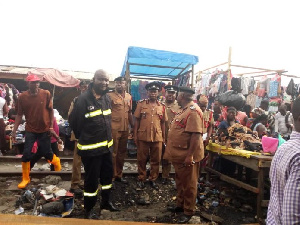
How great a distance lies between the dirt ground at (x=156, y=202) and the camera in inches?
149

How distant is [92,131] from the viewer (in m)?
3.26

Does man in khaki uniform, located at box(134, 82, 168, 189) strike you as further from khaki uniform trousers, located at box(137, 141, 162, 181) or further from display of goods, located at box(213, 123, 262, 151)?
display of goods, located at box(213, 123, 262, 151)

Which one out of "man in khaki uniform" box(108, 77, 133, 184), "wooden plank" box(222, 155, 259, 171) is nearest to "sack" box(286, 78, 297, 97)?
"wooden plank" box(222, 155, 259, 171)

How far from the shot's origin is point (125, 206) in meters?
4.21

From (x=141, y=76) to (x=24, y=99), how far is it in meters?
5.90

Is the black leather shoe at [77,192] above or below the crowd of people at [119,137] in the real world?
below

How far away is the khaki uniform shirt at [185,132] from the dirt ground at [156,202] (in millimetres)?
1003

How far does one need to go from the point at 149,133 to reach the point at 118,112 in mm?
801

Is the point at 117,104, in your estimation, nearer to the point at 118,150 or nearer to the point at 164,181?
the point at 118,150

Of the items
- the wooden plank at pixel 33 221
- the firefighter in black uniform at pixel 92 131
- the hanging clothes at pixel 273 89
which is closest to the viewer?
the wooden plank at pixel 33 221

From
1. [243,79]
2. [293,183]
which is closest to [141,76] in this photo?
[243,79]

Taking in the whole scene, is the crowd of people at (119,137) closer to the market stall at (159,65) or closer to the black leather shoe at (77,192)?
the black leather shoe at (77,192)

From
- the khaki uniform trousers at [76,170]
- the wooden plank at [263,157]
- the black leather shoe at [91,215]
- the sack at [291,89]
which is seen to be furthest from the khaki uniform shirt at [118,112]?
the sack at [291,89]

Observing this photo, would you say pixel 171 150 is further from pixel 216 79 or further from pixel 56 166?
pixel 216 79
